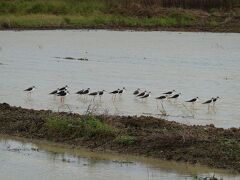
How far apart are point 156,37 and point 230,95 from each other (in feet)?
73.0

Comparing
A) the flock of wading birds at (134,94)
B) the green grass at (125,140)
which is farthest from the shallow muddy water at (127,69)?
the green grass at (125,140)

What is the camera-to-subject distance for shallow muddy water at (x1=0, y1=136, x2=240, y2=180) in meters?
10.2

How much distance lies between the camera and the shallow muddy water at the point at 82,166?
1018 centimetres

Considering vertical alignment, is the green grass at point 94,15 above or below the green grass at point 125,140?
below

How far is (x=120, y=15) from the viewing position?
52.2 meters

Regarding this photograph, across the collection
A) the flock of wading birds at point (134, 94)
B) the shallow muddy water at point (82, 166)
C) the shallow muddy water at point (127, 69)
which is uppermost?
the shallow muddy water at point (82, 166)

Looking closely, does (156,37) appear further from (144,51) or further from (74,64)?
(74,64)

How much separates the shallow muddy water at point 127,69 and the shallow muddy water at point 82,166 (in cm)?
357

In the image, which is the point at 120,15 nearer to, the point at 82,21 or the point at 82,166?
the point at 82,21

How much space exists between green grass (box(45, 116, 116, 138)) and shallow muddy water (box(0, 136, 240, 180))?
0.50 metres

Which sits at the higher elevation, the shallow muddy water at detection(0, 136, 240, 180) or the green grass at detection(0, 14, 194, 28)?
the shallow muddy water at detection(0, 136, 240, 180)

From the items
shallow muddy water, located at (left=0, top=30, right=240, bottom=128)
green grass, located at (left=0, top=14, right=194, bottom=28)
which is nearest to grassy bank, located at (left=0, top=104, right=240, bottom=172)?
shallow muddy water, located at (left=0, top=30, right=240, bottom=128)

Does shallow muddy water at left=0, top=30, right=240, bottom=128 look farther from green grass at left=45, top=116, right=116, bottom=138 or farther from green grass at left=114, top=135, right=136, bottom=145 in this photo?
green grass at left=114, top=135, right=136, bottom=145

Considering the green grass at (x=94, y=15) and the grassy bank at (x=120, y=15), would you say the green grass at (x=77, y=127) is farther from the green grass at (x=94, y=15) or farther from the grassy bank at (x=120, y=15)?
the green grass at (x=94, y=15)
